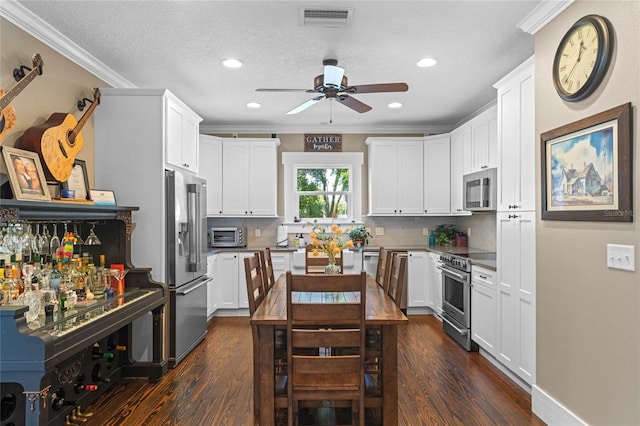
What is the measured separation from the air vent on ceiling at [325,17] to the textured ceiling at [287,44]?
0.05m

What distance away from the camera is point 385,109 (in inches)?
193

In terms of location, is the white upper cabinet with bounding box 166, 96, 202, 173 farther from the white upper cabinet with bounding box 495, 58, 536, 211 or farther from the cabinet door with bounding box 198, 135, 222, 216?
the white upper cabinet with bounding box 495, 58, 536, 211

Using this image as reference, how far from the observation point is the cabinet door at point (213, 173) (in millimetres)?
5434

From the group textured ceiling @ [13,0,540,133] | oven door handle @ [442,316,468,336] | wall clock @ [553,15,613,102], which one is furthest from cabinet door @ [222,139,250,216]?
wall clock @ [553,15,613,102]

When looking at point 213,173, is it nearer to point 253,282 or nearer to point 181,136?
point 181,136

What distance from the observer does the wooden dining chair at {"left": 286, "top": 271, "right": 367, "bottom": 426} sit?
80.5 inches

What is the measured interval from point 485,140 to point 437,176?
1319 mm

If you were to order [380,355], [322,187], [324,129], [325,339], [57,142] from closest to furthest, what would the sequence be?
[325,339] < [380,355] < [57,142] < [324,129] < [322,187]

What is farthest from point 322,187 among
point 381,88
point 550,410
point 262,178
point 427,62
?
point 550,410

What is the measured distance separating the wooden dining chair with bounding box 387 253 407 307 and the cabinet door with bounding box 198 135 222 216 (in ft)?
10.5

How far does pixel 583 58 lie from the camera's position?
2176 mm

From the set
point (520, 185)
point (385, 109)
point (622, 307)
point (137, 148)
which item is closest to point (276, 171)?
point (385, 109)

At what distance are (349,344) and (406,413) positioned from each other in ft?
3.16

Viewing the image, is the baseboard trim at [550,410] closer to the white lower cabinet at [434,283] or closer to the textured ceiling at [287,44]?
the white lower cabinet at [434,283]
